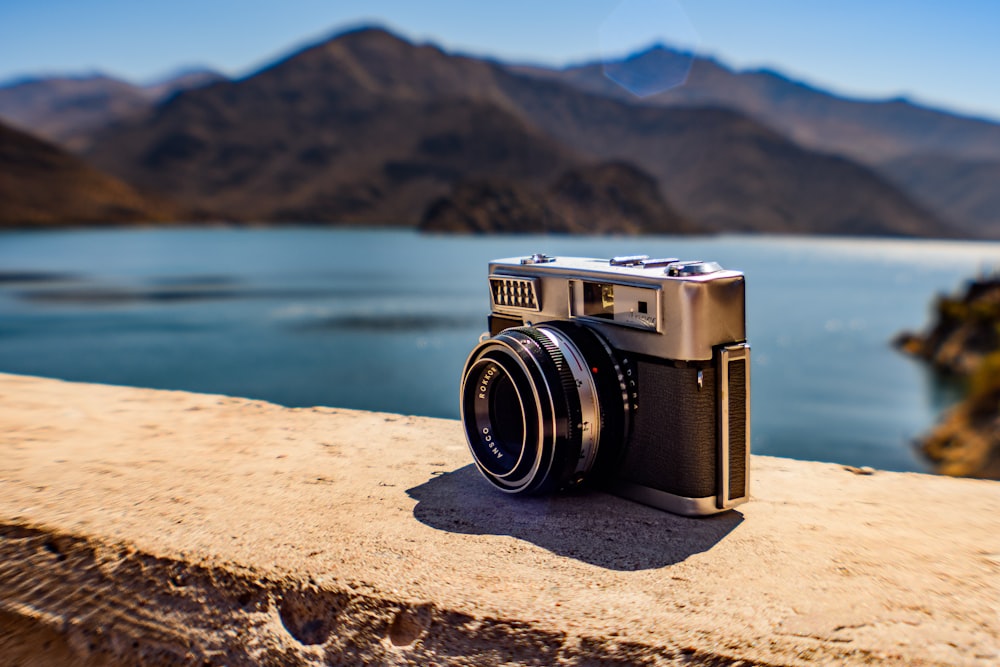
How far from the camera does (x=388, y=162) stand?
154m

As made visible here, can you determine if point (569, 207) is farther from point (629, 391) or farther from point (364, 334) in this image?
point (629, 391)

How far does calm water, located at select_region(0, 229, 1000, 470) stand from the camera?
24686mm

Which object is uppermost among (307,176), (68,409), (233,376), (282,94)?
(282,94)

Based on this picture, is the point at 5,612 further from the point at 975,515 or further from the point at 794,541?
the point at 975,515

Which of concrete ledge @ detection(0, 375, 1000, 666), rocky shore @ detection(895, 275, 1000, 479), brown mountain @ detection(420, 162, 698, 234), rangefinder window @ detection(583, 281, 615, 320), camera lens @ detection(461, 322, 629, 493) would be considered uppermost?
brown mountain @ detection(420, 162, 698, 234)

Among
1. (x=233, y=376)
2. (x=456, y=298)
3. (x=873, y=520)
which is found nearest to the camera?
(x=873, y=520)

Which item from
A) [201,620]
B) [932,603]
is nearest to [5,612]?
[201,620]

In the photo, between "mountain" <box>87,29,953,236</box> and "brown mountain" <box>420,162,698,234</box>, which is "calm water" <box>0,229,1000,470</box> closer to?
"brown mountain" <box>420,162,698,234</box>

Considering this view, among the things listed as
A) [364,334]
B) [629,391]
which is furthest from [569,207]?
[629,391]

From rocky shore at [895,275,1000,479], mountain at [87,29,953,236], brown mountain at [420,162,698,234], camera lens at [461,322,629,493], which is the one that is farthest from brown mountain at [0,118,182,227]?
camera lens at [461,322,629,493]

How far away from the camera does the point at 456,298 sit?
162ft

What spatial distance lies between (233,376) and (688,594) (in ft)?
86.4

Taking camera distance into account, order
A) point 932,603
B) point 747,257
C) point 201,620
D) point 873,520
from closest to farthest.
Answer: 1. point 932,603
2. point 201,620
3. point 873,520
4. point 747,257

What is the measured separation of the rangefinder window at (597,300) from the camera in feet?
8.11
